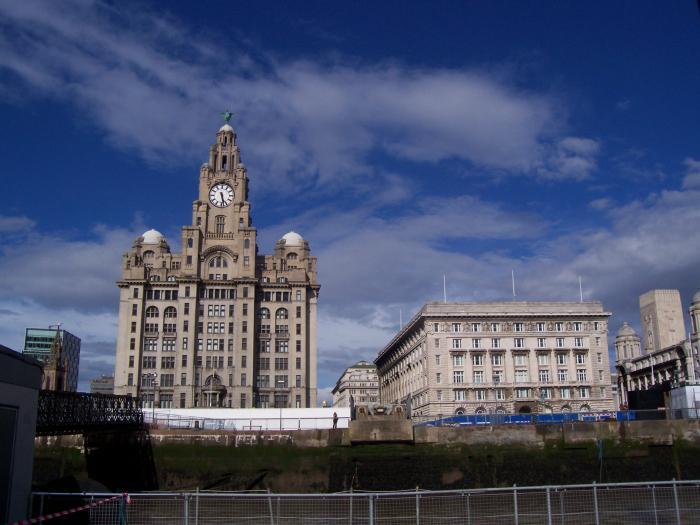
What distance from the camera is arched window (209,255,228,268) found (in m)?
112

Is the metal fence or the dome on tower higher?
the dome on tower

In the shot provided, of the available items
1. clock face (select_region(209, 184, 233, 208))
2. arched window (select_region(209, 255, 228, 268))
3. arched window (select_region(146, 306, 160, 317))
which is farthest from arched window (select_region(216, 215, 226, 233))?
arched window (select_region(146, 306, 160, 317))

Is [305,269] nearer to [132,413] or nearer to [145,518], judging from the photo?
[132,413]

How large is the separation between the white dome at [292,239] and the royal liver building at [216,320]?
201 inches

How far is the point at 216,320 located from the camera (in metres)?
109

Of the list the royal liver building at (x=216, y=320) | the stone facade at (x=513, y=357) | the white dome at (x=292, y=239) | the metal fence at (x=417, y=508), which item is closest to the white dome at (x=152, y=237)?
the royal liver building at (x=216, y=320)

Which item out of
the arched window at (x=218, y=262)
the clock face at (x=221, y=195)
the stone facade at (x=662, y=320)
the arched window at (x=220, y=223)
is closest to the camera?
the arched window at (x=218, y=262)

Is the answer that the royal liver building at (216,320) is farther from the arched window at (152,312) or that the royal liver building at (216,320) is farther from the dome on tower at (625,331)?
the dome on tower at (625,331)

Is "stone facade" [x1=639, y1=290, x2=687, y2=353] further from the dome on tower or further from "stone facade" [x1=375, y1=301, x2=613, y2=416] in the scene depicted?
"stone facade" [x1=375, y1=301, x2=613, y2=416]

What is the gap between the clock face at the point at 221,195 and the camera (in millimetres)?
116250

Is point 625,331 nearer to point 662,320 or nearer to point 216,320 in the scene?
point 662,320

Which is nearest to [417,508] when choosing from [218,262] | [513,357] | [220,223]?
[513,357]

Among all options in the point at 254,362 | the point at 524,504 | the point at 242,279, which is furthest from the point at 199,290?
the point at 524,504

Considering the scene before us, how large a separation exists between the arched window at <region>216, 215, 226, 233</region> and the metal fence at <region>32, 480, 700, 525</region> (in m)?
76.8
